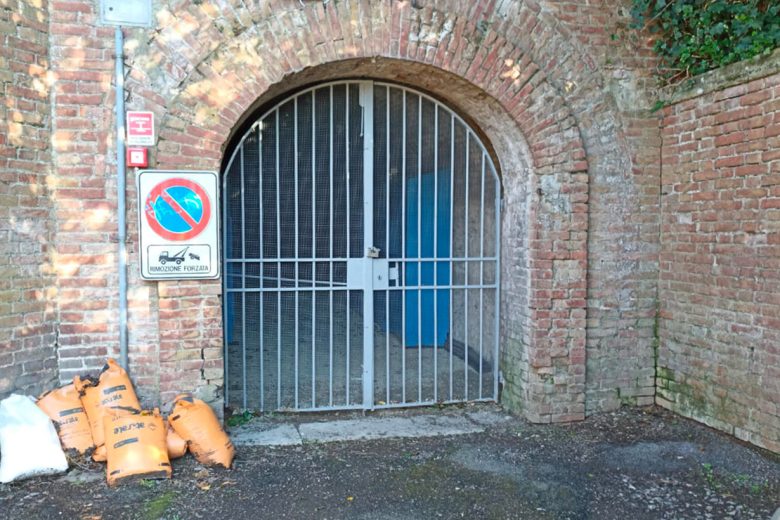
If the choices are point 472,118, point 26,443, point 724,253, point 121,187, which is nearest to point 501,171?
point 472,118

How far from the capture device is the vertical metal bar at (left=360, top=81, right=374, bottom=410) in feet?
17.2

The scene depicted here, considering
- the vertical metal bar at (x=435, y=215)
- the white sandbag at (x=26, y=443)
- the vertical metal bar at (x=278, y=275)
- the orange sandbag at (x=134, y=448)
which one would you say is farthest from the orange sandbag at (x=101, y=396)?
the vertical metal bar at (x=435, y=215)

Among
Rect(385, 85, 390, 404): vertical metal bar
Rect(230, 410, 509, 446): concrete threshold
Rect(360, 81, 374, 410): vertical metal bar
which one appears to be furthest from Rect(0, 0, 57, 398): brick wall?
Rect(385, 85, 390, 404): vertical metal bar

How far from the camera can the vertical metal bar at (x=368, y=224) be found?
17.2ft

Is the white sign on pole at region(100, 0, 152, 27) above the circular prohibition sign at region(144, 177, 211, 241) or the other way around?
above

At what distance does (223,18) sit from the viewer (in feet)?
14.6

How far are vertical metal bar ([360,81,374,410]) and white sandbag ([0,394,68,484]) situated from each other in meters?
2.35

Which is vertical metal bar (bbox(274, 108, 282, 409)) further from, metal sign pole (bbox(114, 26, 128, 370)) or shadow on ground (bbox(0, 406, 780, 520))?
metal sign pole (bbox(114, 26, 128, 370))

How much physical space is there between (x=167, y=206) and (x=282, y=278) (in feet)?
3.78

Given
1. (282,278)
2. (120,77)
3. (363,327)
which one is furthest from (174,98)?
(363,327)

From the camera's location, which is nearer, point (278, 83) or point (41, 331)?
point (41, 331)

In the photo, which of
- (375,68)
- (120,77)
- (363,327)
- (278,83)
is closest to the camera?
(120,77)

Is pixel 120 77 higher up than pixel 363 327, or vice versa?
pixel 120 77

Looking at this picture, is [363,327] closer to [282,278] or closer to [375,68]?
[282,278]
